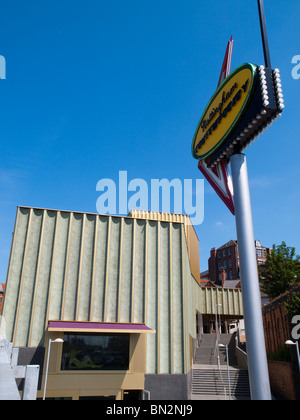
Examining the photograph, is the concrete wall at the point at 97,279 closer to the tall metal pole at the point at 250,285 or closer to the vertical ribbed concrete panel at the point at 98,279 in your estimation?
the vertical ribbed concrete panel at the point at 98,279

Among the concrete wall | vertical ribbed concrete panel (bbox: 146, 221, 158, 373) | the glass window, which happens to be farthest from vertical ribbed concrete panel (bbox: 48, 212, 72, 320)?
vertical ribbed concrete panel (bbox: 146, 221, 158, 373)

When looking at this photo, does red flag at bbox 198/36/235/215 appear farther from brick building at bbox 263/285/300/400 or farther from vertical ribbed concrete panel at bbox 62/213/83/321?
brick building at bbox 263/285/300/400

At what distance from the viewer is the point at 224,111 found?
14617mm

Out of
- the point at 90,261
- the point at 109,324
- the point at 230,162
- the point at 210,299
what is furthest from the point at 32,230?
the point at 210,299

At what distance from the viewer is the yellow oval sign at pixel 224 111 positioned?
13062 millimetres

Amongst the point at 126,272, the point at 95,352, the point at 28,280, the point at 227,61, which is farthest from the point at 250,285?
the point at 28,280

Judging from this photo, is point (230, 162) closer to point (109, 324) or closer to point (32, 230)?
point (109, 324)

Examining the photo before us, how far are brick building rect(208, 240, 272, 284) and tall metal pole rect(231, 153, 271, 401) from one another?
79.5 m

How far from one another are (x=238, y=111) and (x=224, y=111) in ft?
4.19

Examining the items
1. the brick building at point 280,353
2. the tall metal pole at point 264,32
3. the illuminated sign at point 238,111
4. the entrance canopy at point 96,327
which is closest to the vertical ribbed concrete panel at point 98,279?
the entrance canopy at point 96,327

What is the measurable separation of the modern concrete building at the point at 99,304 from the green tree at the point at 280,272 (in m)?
21.5

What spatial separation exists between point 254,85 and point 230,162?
11.0 ft

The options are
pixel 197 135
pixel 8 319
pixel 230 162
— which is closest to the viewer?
pixel 230 162

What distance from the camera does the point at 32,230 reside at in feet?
76.7
